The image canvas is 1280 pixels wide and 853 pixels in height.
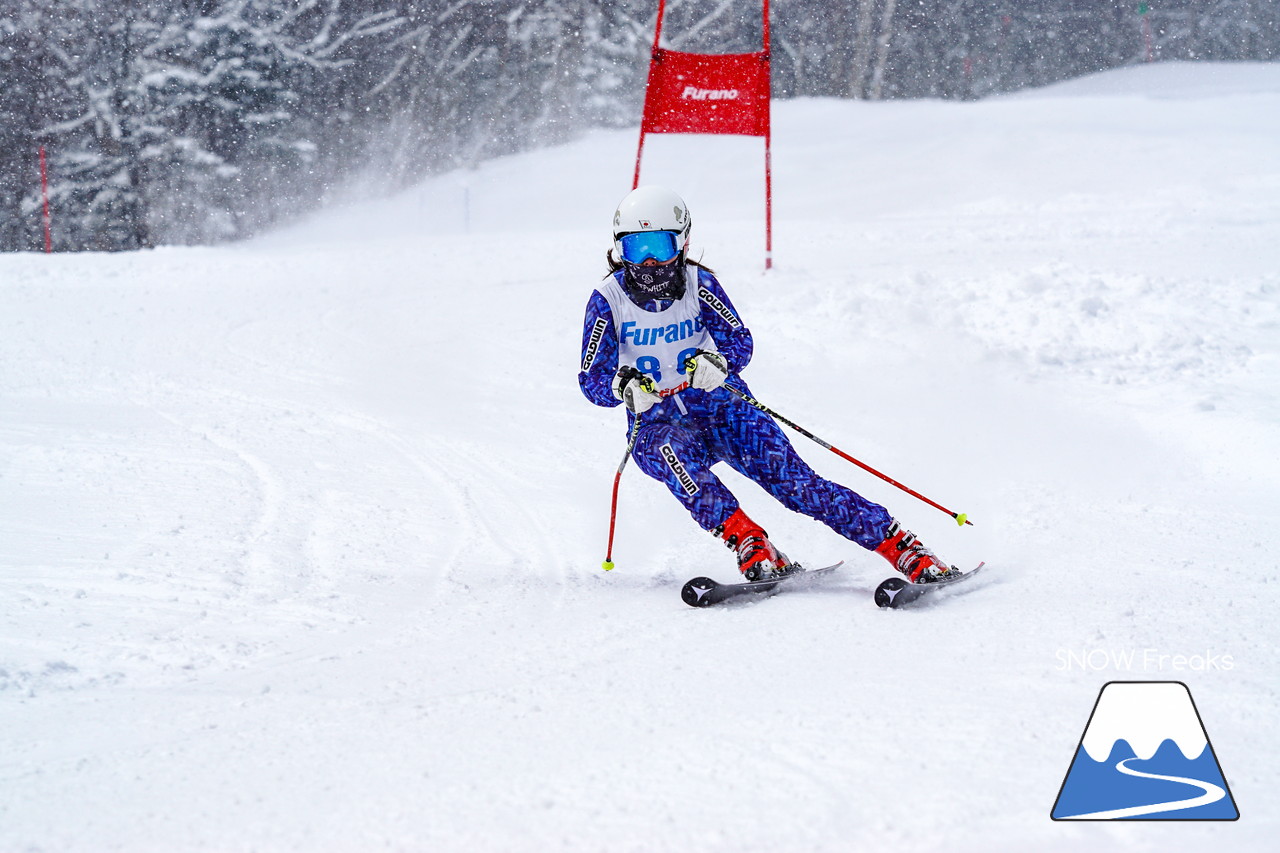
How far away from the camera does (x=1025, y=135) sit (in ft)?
58.6

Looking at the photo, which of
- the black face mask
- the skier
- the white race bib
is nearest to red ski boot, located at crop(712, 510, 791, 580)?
the skier

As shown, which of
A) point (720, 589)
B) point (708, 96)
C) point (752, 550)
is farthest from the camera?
point (708, 96)

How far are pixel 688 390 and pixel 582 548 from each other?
2.99ft

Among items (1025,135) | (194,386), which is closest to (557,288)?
(194,386)

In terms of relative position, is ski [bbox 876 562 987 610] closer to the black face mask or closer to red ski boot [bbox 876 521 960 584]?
red ski boot [bbox 876 521 960 584]

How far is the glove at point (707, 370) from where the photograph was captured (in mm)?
4586

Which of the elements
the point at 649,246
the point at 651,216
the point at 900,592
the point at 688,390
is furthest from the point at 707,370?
the point at 900,592

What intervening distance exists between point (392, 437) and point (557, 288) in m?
3.97

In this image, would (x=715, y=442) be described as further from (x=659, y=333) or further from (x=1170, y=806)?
(x=1170, y=806)

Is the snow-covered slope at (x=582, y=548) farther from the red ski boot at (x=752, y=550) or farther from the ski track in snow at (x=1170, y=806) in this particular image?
the red ski boot at (x=752, y=550)

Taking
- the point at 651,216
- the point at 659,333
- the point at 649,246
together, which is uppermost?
the point at 651,216

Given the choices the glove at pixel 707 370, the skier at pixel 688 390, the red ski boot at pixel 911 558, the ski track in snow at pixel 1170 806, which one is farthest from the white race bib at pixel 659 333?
the ski track in snow at pixel 1170 806

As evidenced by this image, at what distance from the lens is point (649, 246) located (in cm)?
462

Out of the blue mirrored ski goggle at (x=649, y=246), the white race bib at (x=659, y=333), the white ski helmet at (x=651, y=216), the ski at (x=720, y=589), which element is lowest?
the ski at (x=720, y=589)
